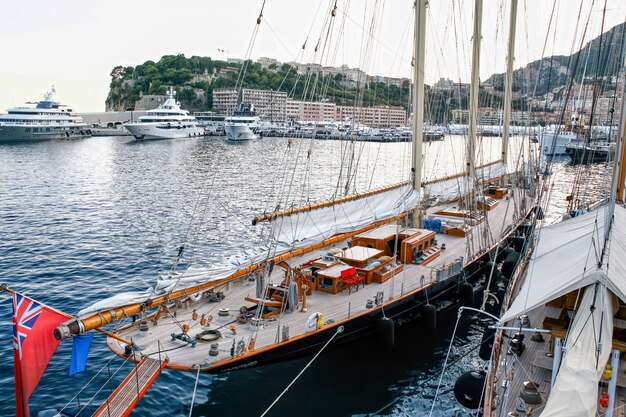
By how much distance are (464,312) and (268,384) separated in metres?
12.8

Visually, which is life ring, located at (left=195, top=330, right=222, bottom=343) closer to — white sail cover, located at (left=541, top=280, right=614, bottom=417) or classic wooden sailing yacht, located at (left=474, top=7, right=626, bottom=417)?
classic wooden sailing yacht, located at (left=474, top=7, right=626, bottom=417)

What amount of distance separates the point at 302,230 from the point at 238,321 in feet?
19.9

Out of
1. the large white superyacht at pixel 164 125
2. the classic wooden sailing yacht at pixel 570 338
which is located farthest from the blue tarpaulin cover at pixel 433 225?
the large white superyacht at pixel 164 125

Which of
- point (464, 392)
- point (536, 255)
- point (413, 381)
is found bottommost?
point (413, 381)

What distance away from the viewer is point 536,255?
1814 centimetres

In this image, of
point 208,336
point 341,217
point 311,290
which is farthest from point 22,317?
point 341,217

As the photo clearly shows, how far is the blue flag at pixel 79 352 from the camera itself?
574 inches

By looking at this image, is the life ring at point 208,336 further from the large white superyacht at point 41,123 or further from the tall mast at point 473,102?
the large white superyacht at point 41,123

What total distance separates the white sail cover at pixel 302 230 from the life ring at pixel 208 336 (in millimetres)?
2452

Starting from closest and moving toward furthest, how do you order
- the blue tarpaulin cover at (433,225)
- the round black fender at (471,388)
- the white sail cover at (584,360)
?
the white sail cover at (584,360)
the round black fender at (471,388)
the blue tarpaulin cover at (433,225)

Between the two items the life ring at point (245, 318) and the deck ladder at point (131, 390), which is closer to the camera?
the deck ladder at point (131, 390)

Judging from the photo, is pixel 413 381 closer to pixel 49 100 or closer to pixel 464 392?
pixel 464 392

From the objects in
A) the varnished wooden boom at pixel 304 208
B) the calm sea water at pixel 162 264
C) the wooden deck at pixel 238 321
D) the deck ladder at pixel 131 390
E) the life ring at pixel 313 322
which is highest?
the varnished wooden boom at pixel 304 208

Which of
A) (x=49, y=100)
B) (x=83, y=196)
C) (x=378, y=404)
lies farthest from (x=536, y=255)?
(x=49, y=100)
